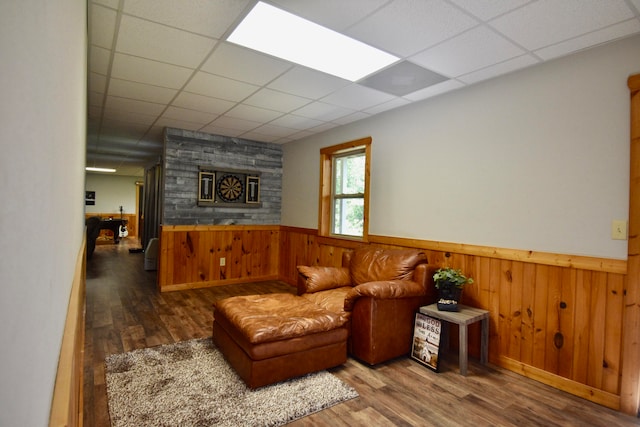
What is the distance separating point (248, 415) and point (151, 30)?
256cm

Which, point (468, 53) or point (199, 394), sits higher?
point (468, 53)

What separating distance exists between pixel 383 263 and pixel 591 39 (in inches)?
90.6

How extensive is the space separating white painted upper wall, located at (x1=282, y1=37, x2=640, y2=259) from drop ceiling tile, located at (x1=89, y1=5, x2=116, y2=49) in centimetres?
276

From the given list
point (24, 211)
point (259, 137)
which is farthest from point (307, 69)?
point (259, 137)

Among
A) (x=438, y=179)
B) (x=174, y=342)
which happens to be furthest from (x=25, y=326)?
(x=438, y=179)

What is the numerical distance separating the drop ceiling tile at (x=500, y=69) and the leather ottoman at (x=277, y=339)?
2320mm

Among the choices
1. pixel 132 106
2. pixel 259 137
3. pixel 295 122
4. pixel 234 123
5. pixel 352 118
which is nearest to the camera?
pixel 132 106

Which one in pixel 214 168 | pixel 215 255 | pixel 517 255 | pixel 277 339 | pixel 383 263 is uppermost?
pixel 214 168

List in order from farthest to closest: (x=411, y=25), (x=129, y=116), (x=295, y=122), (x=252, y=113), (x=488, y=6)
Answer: (x=295, y=122) < (x=129, y=116) < (x=252, y=113) < (x=411, y=25) < (x=488, y=6)

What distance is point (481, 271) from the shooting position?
9.87ft

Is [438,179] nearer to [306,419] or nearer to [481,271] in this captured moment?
[481,271]

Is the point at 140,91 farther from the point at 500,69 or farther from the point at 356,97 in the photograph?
the point at 500,69

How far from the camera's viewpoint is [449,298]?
285 cm

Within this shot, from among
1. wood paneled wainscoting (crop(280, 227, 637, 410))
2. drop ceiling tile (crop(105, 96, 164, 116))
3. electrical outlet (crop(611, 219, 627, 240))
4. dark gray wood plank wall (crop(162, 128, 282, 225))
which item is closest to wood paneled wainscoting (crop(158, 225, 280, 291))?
dark gray wood plank wall (crop(162, 128, 282, 225))
